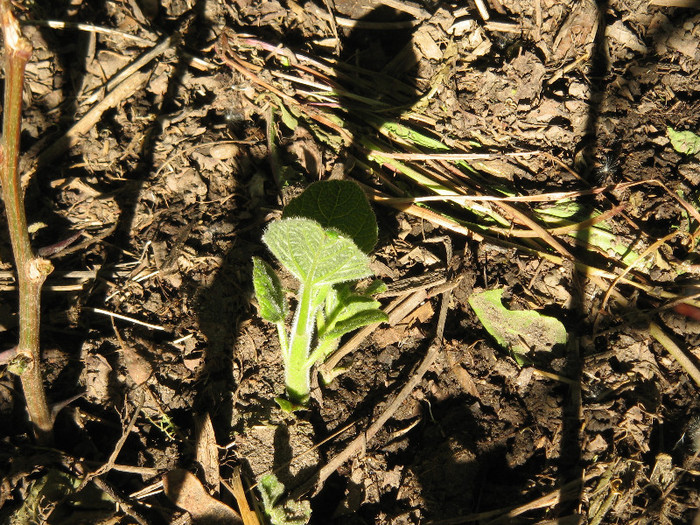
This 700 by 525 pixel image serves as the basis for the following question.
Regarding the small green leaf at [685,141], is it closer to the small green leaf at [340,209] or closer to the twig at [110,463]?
the small green leaf at [340,209]

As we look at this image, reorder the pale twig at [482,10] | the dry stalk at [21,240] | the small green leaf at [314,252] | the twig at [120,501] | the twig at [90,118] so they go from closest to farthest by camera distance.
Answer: the dry stalk at [21,240] → the small green leaf at [314,252] → the twig at [120,501] → the twig at [90,118] → the pale twig at [482,10]

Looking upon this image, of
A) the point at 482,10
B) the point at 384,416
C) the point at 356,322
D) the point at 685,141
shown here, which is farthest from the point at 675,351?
the point at 482,10

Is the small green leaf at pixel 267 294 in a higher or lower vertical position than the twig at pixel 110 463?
higher

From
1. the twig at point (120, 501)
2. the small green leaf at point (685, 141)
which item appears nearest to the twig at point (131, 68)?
the twig at point (120, 501)

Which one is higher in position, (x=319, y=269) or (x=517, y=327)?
(x=319, y=269)

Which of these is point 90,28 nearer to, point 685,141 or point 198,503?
point 198,503

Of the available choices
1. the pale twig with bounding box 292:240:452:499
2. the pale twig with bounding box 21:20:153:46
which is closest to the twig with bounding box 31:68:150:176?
the pale twig with bounding box 21:20:153:46
